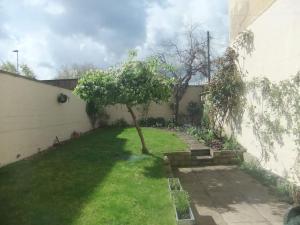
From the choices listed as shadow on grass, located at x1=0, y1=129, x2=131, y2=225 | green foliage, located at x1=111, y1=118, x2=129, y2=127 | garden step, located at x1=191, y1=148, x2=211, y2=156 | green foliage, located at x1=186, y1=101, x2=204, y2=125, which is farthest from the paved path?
green foliage, located at x1=186, y1=101, x2=204, y2=125

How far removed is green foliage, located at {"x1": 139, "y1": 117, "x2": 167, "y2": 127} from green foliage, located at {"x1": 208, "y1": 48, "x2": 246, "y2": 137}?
7847 mm

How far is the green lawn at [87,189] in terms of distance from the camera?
18.6ft

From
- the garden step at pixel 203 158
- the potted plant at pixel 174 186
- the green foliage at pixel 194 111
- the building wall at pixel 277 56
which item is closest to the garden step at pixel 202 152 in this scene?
the garden step at pixel 203 158

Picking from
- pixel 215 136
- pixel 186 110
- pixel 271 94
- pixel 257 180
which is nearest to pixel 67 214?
pixel 257 180

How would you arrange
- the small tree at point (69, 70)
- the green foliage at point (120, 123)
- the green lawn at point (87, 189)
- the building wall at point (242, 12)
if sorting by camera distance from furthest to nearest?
1. the small tree at point (69, 70)
2. the green foliage at point (120, 123)
3. the building wall at point (242, 12)
4. the green lawn at point (87, 189)

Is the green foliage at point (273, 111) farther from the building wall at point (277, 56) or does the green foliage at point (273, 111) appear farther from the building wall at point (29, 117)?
the building wall at point (29, 117)

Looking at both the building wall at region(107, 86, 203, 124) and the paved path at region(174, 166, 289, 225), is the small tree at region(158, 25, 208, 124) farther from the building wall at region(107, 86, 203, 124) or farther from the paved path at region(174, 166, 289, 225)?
the paved path at region(174, 166, 289, 225)

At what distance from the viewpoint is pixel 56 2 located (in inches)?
370

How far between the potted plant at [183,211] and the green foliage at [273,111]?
2845 mm

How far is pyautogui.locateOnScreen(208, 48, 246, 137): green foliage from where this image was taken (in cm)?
1123

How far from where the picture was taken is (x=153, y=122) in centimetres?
2105

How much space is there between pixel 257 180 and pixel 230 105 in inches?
152

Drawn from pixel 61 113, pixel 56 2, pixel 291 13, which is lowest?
pixel 61 113

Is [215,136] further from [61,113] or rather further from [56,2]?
[56,2]
